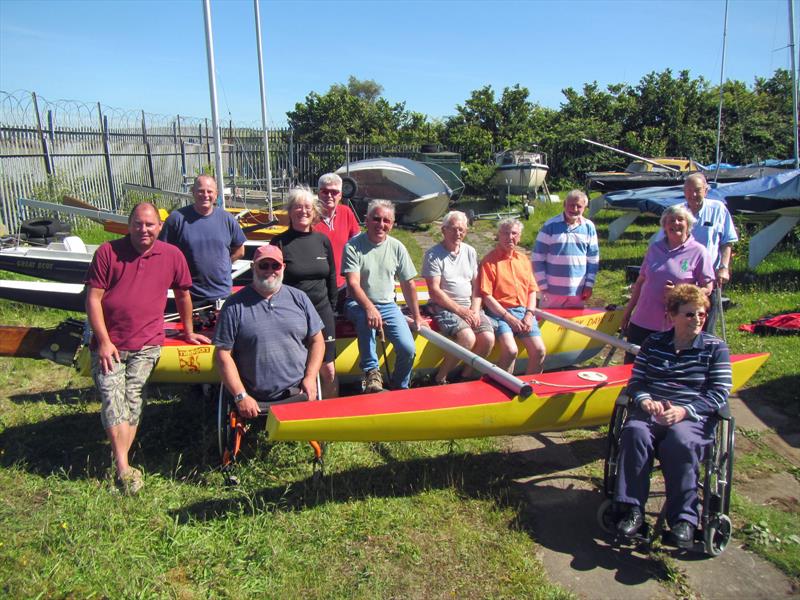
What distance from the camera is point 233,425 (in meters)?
3.55

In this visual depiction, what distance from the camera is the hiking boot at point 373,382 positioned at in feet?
13.9

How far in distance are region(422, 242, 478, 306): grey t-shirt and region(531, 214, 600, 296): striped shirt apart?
2.95ft

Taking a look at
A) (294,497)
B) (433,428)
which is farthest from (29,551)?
(433,428)

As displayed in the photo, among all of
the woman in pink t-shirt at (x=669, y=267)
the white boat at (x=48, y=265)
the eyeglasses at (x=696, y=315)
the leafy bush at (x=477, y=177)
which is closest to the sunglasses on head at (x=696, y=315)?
the eyeglasses at (x=696, y=315)

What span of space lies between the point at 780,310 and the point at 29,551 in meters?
7.66

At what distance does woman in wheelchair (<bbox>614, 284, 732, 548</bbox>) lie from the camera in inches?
120

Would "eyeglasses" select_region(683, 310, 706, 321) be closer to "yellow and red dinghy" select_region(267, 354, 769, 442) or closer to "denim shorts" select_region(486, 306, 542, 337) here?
"yellow and red dinghy" select_region(267, 354, 769, 442)

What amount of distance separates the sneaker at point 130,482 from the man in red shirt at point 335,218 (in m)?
1.83

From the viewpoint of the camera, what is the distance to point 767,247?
9.27m

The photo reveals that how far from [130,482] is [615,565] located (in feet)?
8.73

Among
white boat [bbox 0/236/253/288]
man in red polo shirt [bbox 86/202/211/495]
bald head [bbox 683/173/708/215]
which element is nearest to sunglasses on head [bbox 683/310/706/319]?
bald head [bbox 683/173/708/215]

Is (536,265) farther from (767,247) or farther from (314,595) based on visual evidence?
(767,247)

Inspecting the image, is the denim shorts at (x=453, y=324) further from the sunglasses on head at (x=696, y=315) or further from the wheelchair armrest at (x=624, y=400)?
the sunglasses on head at (x=696, y=315)

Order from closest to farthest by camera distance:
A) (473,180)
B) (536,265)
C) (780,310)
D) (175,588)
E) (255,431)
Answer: (175,588) → (255,431) → (536,265) → (780,310) → (473,180)
